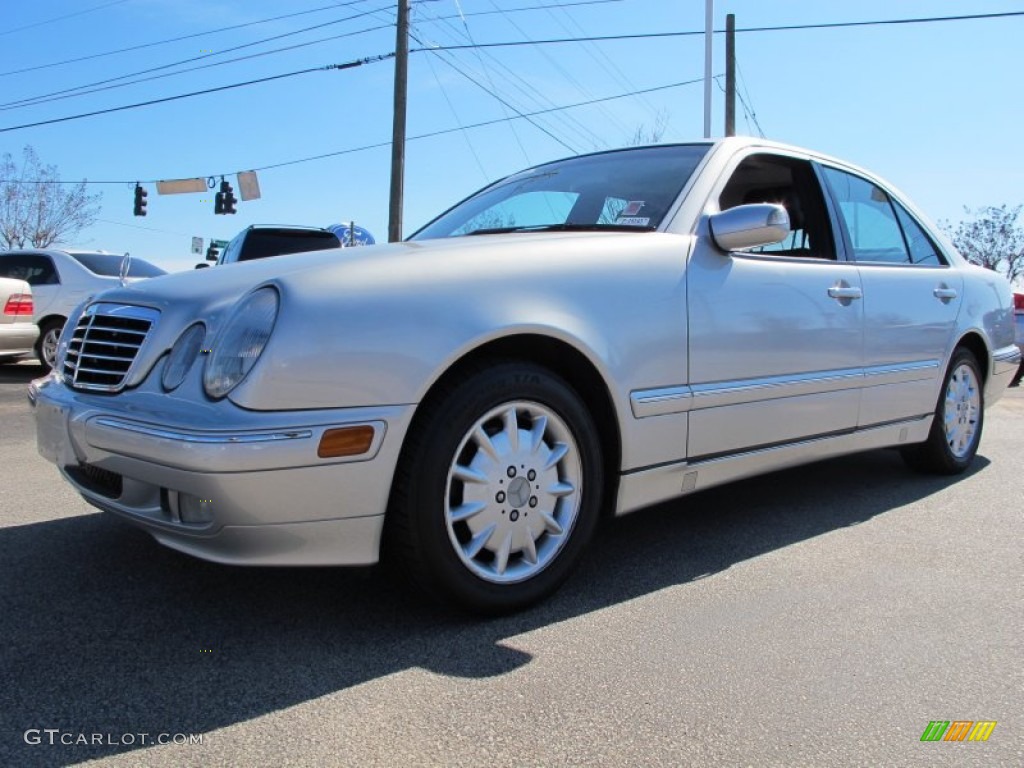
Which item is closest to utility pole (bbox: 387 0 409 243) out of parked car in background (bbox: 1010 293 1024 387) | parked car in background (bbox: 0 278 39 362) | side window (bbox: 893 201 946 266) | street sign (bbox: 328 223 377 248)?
street sign (bbox: 328 223 377 248)

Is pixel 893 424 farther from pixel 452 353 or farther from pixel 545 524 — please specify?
pixel 452 353

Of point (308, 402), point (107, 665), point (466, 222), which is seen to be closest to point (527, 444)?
point (308, 402)

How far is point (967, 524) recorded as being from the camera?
387cm

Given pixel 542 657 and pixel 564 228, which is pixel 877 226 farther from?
pixel 542 657

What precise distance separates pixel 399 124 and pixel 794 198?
1386 cm

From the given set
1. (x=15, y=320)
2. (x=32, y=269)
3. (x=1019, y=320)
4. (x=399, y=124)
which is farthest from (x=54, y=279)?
(x=1019, y=320)

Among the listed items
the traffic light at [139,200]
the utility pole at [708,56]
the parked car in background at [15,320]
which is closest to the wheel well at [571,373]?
the parked car in background at [15,320]

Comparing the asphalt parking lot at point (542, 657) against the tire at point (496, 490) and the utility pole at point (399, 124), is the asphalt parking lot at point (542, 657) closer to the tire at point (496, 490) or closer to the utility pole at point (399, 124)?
the tire at point (496, 490)

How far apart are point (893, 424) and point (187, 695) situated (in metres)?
3.39

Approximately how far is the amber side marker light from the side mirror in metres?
1.55

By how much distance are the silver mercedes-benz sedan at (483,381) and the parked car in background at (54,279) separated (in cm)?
867

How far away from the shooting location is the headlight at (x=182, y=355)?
7.68ft

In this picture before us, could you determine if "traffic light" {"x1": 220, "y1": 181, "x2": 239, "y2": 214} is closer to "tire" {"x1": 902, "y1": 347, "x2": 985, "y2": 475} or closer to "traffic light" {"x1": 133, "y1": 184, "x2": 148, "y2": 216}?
"traffic light" {"x1": 133, "y1": 184, "x2": 148, "y2": 216}

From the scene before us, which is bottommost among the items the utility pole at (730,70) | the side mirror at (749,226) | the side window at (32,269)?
the side window at (32,269)
